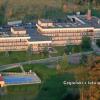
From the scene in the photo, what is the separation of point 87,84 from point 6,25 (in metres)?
7.91

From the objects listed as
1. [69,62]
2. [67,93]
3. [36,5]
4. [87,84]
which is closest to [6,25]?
[36,5]

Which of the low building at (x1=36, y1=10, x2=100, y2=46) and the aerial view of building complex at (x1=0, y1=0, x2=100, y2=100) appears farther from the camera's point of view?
the low building at (x1=36, y1=10, x2=100, y2=46)

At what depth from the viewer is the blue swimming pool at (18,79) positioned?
36.4ft

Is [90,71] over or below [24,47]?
over

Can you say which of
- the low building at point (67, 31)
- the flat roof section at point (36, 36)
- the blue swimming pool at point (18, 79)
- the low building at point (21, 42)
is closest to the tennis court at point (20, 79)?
the blue swimming pool at point (18, 79)

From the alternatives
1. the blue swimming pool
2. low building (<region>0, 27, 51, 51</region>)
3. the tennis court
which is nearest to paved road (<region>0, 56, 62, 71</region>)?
the tennis court

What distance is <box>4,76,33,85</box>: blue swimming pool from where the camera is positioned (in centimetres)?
1109

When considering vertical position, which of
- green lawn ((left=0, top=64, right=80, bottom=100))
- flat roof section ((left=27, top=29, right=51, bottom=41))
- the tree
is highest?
flat roof section ((left=27, top=29, right=51, bottom=41))

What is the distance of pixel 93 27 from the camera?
49.9 ft

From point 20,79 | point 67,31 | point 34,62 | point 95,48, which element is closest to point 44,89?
point 20,79

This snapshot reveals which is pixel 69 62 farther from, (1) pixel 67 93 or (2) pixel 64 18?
(2) pixel 64 18

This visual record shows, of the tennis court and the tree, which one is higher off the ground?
the tennis court

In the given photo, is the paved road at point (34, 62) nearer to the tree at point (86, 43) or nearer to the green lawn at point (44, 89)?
the green lawn at point (44, 89)

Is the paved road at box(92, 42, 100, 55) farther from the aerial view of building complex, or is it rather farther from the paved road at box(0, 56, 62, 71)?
the paved road at box(0, 56, 62, 71)
